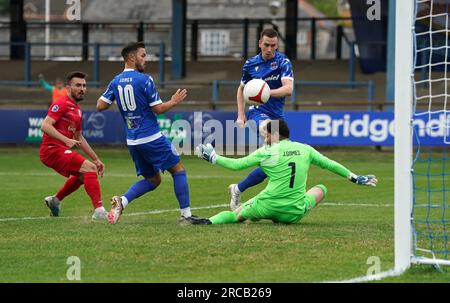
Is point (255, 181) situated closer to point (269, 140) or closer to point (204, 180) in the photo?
point (269, 140)

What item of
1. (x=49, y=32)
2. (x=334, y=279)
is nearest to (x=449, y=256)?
(x=334, y=279)

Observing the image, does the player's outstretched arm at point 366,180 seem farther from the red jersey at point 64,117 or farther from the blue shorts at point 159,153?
the red jersey at point 64,117

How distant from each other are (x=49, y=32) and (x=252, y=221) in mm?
37458

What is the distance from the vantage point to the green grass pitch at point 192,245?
877cm

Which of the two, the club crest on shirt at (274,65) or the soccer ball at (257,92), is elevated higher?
the club crest on shirt at (274,65)

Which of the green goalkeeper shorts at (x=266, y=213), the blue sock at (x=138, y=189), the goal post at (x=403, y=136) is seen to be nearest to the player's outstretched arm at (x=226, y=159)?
the green goalkeeper shorts at (x=266, y=213)

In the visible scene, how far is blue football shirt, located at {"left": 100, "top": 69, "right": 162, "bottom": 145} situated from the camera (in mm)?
11859

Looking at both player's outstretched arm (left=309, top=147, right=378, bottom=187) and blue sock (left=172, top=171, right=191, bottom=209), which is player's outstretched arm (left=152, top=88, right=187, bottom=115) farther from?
player's outstretched arm (left=309, top=147, right=378, bottom=187)

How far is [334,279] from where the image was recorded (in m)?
8.47

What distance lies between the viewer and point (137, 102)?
11.9 metres

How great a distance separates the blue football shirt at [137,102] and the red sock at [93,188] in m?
1.00

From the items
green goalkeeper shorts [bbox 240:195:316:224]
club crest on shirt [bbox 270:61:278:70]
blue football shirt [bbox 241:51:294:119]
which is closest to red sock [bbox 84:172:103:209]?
green goalkeeper shorts [bbox 240:195:316:224]

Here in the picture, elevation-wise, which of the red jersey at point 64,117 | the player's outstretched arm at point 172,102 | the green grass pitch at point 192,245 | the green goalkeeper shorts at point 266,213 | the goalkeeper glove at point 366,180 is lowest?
the green grass pitch at point 192,245

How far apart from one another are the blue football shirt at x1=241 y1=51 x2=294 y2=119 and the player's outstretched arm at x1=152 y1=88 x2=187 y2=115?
223cm
